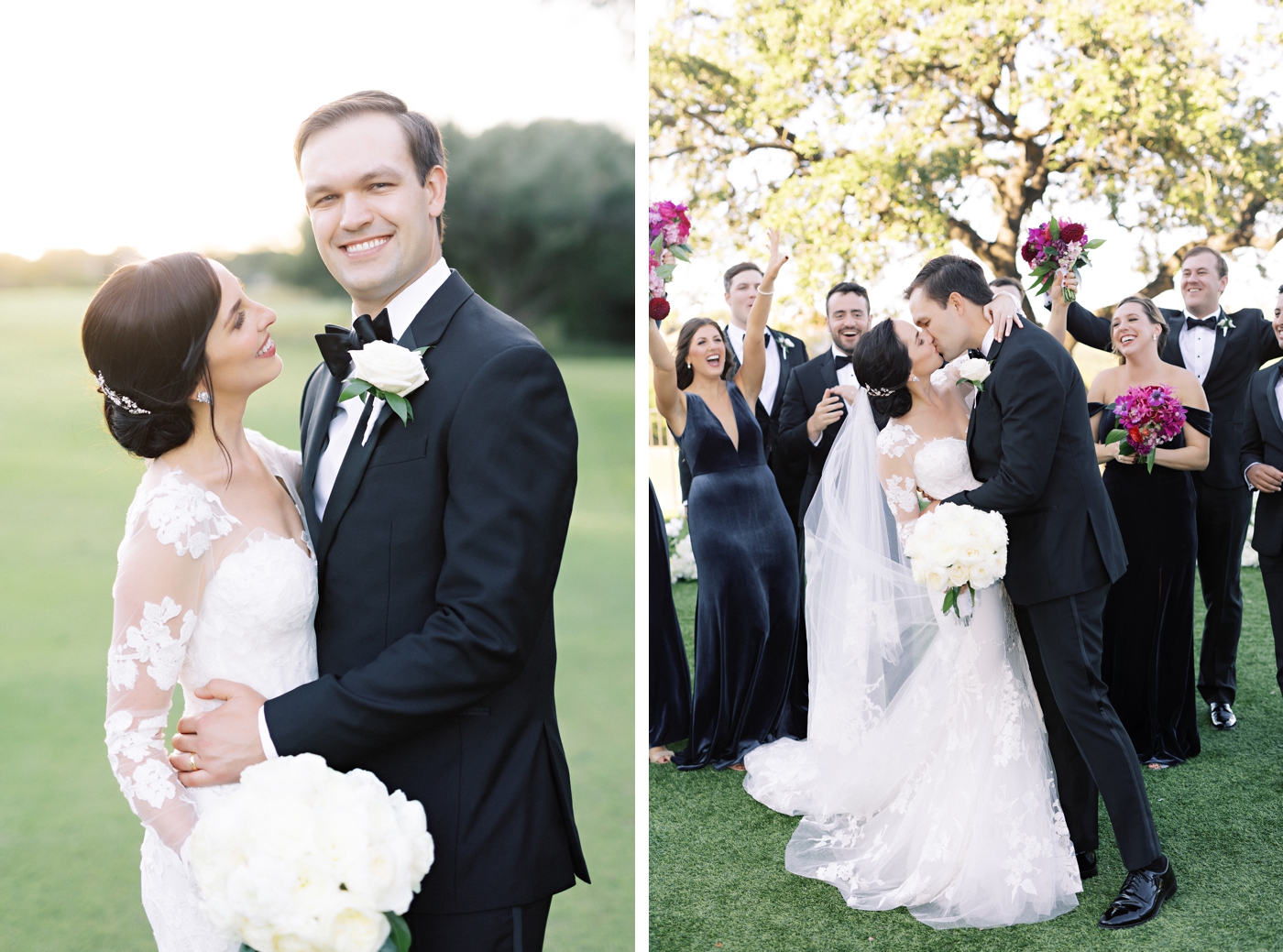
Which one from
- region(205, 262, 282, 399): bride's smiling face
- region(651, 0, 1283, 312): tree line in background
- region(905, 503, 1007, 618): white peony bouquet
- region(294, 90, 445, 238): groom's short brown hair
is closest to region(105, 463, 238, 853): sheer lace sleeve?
region(205, 262, 282, 399): bride's smiling face

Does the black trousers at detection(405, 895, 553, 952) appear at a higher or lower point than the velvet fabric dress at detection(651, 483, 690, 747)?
higher

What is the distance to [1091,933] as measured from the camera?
3145 mm

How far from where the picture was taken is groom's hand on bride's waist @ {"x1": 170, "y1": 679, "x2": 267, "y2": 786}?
63.8 inches

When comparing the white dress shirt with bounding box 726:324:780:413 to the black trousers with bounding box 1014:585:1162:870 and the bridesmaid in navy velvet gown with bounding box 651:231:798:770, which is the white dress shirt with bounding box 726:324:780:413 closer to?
the bridesmaid in navy velvet gown with bounding box 651:231:798:770

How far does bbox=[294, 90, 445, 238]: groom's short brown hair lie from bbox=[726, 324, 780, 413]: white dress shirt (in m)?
3.74

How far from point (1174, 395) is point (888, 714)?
2080 millimetres

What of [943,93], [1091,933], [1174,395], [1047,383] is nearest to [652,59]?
[943,93]

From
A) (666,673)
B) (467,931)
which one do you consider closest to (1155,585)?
(666,673)

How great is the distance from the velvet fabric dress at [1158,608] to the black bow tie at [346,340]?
3927 mm

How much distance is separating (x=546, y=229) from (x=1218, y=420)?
21.1 m

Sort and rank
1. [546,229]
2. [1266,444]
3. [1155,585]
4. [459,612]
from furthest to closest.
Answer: [546,229], [1266,444], [1155,585], [459,612]

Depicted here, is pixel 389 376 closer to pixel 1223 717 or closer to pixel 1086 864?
pixel 1086 864

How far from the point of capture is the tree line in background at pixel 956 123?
11.0m

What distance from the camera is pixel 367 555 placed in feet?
5.56
